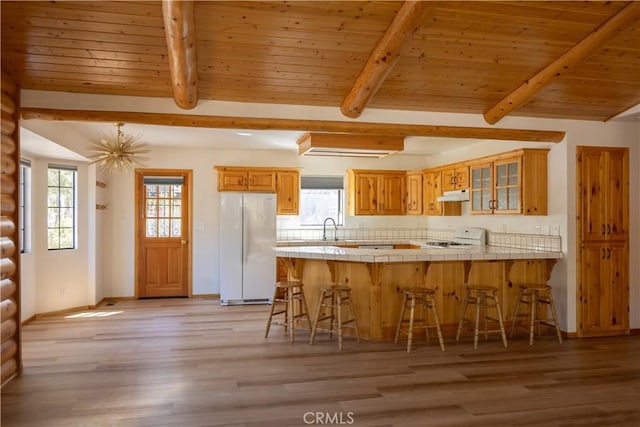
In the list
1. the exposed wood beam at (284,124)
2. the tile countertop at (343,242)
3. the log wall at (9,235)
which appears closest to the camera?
the log wall at (9,235)

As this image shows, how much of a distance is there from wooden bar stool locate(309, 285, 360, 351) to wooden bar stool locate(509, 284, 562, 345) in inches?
71.4

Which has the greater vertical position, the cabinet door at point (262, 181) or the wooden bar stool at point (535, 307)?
the cabinet door at point (262, 181)

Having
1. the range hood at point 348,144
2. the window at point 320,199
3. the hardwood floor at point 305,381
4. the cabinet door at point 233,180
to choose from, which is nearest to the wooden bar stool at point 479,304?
the hardwood floor at point 305,381

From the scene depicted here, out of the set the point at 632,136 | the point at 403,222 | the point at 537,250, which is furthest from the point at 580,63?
the point at 403,222

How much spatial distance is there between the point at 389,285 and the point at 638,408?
2336 mm

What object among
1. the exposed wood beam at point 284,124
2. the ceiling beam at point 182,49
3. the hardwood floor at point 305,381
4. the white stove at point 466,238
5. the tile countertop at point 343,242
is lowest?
the hardwood floor at point 305,381

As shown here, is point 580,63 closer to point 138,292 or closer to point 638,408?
point 638,408

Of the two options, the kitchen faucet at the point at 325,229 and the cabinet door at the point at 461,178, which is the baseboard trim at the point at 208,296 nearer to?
the kitchen faucet at the point at 325,229

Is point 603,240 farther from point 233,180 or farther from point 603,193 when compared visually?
point 233,180

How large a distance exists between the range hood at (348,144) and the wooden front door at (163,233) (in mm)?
2588

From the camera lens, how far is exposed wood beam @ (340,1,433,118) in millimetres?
3260

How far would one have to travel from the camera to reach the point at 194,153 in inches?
295

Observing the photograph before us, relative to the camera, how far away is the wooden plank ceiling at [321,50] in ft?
11.0

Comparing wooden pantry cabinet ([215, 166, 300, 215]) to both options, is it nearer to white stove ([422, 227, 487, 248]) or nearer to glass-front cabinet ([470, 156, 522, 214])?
white stove ([422, 227, 487, 248])
